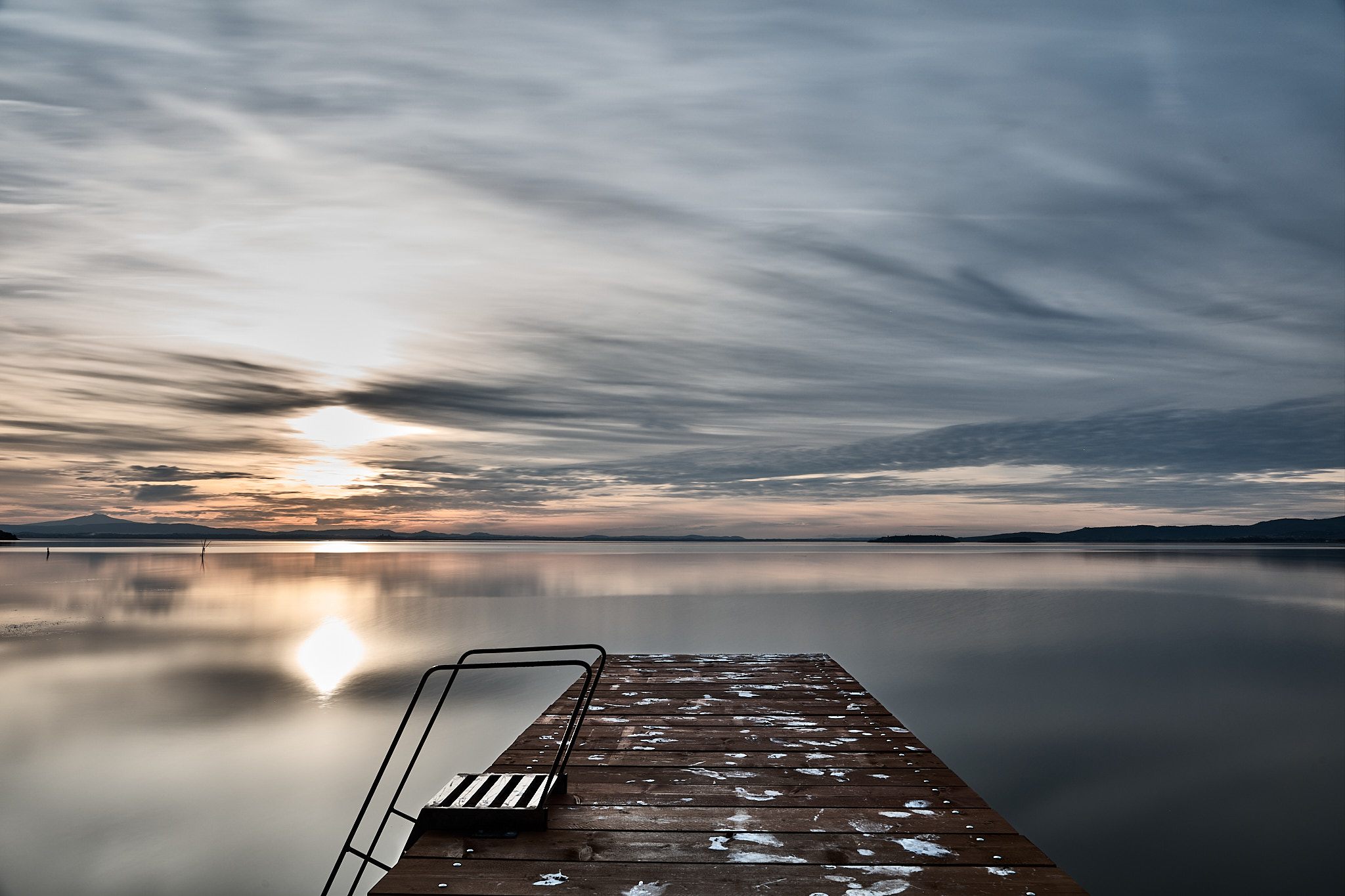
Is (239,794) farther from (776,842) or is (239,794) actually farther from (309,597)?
(309,597)

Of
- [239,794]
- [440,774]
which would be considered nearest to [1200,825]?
[440,774]

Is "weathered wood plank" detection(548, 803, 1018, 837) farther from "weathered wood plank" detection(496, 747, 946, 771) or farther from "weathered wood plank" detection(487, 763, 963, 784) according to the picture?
"weathered wood plank" detection(496, 747, 946, 771)

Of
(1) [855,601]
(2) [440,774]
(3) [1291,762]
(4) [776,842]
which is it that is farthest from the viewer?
(1) [855,601]

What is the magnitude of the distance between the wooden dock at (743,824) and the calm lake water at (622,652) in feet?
10.4

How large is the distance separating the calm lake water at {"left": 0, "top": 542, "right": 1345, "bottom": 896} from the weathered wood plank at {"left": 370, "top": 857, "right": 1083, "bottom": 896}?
4181 mm

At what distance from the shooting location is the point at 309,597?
3462 cm

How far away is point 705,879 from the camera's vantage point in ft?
13.5

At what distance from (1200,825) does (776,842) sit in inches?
277

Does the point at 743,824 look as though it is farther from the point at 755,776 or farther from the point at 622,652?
the point at 622,652

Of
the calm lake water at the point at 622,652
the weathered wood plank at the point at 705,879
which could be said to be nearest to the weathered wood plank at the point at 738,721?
the calm lake water at the point at 622,652

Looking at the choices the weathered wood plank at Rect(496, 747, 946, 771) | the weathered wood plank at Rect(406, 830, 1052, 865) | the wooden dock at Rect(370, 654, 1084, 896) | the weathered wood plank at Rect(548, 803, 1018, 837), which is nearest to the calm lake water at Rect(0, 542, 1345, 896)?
the weathered wood plank at Rect(496, 747, 946, 771)

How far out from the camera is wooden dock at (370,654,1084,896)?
404cm

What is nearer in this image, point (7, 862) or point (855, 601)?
point (7, 862)

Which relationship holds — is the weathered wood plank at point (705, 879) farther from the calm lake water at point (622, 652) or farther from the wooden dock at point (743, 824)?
the calm lake water at point (622, 652)
